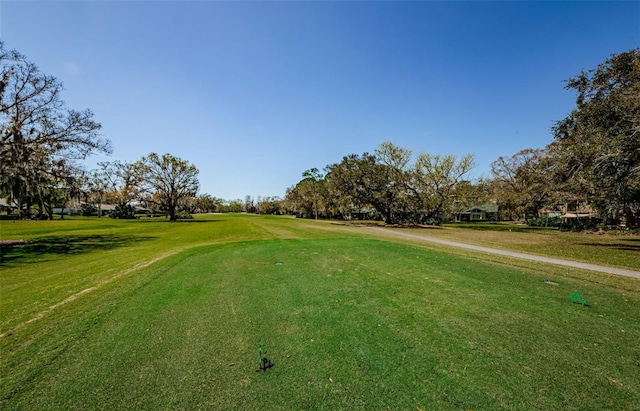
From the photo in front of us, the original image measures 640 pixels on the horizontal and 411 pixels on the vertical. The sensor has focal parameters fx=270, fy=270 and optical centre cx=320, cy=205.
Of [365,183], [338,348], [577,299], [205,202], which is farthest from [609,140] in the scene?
[205,202]

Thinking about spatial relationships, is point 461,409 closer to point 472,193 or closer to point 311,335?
point 311,335

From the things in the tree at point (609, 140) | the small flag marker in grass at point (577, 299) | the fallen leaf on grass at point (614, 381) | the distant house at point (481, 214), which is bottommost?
the fallen leaf on grass at point (614, 381)

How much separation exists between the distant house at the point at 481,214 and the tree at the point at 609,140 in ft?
215

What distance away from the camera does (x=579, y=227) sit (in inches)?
1449

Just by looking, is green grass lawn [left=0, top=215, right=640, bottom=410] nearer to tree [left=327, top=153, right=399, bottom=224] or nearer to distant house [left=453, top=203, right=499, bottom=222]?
tree [left=327, top=153, right=399, bottom=224]

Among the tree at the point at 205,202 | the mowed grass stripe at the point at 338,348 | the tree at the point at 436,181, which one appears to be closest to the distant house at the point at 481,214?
the tree at the point at 436,181

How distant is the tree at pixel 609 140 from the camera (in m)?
13.2

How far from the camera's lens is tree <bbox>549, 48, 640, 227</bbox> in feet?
43.3

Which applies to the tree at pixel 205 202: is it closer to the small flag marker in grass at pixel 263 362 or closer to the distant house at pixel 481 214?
the distant house at pixel 481 214

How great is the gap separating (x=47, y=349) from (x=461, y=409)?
5.86 meters

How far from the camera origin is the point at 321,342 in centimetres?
431

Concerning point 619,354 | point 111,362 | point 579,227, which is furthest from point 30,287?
point 579,227

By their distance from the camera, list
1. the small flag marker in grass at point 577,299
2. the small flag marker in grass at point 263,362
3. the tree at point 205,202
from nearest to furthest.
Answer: the small flag marker in grass at point 263,362 → the small flag marker in grass at point 577,299 → the tree at point 205,202

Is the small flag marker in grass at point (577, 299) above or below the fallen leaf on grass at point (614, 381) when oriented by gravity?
above
